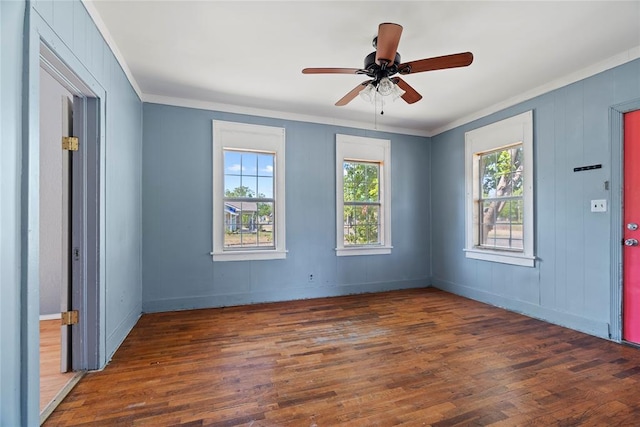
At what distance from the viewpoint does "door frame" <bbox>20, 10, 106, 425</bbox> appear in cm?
148

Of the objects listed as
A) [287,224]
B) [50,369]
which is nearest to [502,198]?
[287,224]

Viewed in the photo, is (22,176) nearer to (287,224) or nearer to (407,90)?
(407,90)

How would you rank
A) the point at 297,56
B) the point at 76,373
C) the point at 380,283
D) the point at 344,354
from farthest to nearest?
the point at 380,283 < the point at 297,56 < the point at 344,354 < the point at 76,373

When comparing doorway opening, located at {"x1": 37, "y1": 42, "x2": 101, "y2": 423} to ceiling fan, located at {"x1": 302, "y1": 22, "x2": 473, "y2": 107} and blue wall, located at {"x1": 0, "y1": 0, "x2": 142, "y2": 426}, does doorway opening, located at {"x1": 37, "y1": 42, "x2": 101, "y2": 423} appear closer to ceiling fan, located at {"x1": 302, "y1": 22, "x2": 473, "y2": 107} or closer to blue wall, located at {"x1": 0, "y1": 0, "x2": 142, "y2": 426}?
blue wall, located at {"x1": 0, "y1": 0, "x2": 142, "y2": 426}

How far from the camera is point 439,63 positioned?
230 centimetres

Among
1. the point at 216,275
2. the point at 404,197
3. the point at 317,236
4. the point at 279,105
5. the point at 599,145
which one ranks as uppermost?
the point at 279,105

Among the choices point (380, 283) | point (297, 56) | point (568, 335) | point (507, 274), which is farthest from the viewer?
point (380, 283)

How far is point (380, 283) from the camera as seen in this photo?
504 centimetres

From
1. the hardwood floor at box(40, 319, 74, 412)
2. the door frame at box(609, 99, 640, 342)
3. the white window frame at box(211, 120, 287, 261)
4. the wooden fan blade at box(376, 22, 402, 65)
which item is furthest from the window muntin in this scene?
the hardwood floor at box(40, 319, 74, 412)

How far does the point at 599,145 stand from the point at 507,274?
1801 mm

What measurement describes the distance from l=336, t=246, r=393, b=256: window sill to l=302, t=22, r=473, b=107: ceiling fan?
249cm

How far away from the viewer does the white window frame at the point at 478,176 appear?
12.4 ft

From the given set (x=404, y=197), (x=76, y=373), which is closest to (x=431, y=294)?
(x=404, y=197)

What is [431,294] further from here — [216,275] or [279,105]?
[279,105]
